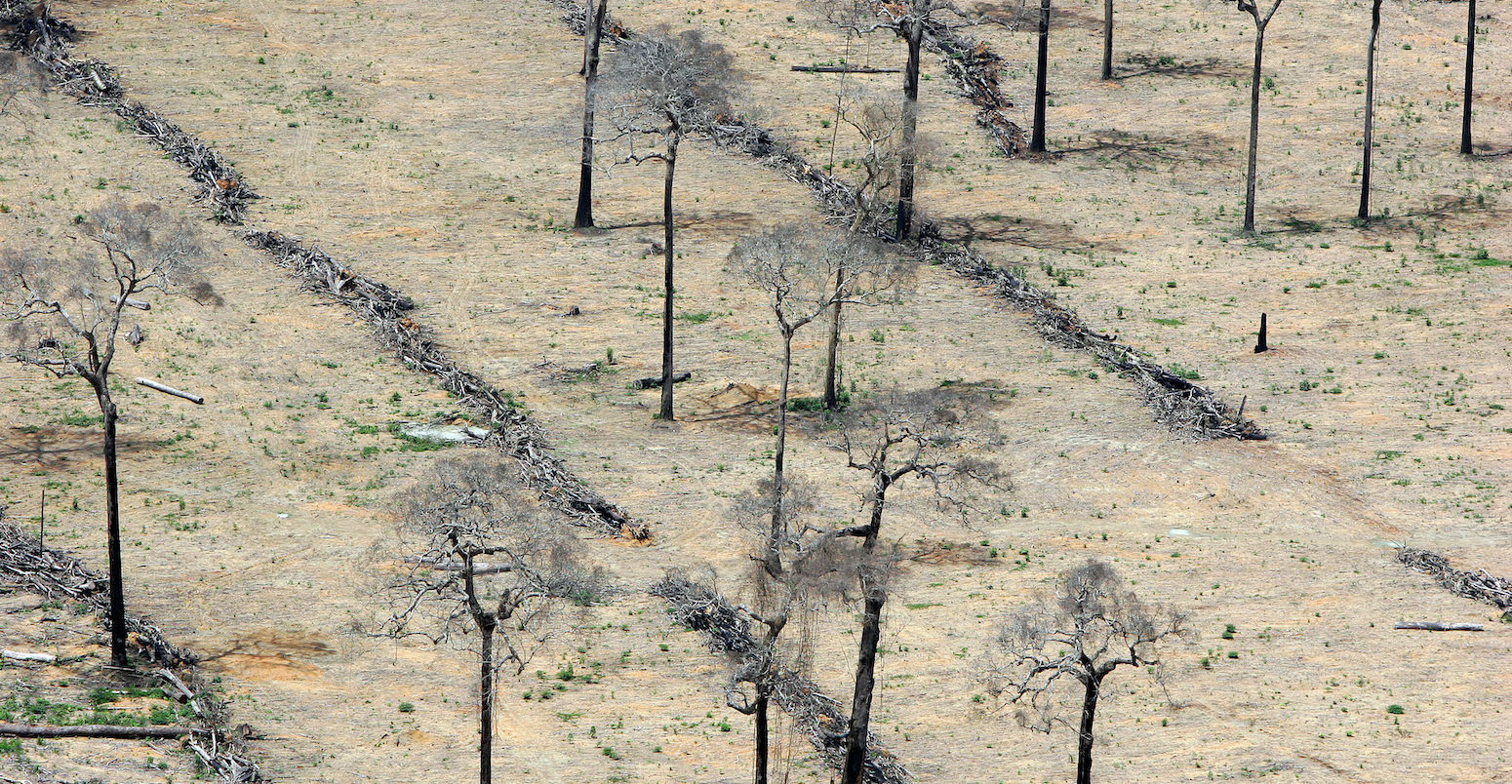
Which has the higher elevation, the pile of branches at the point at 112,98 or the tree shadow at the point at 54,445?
the pile of branches at the point at 112,98

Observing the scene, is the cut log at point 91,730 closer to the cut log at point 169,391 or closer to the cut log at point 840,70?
the cut log at point 169,391

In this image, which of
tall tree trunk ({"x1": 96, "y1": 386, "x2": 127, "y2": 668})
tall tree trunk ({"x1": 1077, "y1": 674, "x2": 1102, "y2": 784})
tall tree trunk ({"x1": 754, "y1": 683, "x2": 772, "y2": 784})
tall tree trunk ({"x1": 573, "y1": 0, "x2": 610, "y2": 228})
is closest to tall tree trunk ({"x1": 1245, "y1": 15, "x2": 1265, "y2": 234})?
tall tree trunk ({"x1": 573, "y1": 0, "x2": 610, "y2": 228})

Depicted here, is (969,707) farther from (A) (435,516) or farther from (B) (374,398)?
(B) (374,398)

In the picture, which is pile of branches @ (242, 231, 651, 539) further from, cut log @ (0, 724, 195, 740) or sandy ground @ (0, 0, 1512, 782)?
cut log @ (0, 724, 195, 740)

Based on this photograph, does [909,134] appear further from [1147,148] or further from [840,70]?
[840,70]

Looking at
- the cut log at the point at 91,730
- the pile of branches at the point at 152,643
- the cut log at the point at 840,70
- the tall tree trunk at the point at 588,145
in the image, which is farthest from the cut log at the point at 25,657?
the cut log at the point at 840,70
